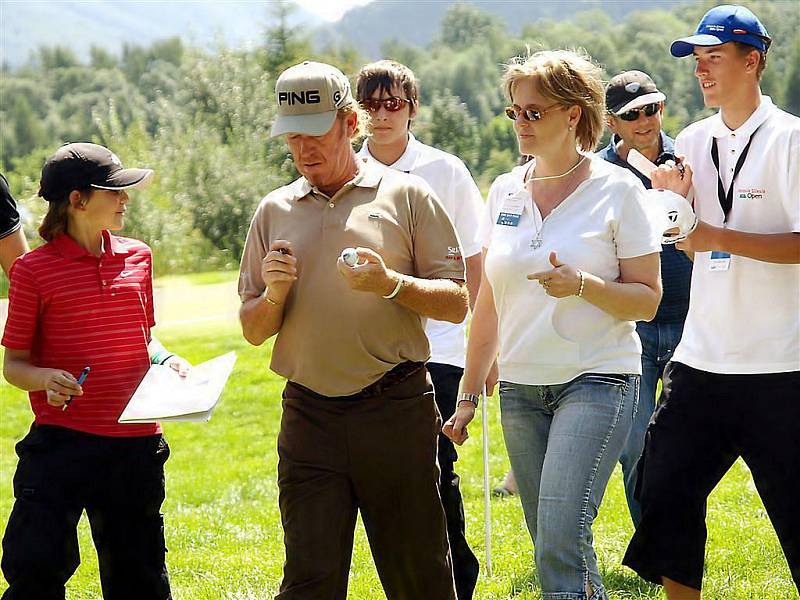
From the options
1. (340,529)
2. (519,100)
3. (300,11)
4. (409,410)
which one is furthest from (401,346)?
(300,11)

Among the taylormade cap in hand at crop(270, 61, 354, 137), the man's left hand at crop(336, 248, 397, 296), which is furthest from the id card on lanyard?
the taylormade cap in hand at crop(270, 61, 354, 137)

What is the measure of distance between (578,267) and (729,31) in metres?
1.04

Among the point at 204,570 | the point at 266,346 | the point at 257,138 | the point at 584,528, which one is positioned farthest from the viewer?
the point at 257,138

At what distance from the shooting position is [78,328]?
4.15 meters

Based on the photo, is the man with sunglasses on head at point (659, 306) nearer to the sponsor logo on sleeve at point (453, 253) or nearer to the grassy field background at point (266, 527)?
the grassy field background at point (266, 527)

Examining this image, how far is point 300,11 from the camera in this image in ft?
173

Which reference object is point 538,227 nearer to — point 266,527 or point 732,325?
point 732,325

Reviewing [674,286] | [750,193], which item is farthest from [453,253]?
[674,286]

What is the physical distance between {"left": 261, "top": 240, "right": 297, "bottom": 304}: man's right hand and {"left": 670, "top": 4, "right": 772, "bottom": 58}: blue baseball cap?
1.65 metres

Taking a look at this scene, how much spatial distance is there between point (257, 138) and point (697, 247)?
34.4 meters

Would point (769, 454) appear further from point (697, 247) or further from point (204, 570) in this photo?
point (204, 570)

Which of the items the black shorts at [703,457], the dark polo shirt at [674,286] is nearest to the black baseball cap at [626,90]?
the dark polo shirt at [674,286]

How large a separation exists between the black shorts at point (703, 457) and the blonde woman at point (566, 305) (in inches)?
11.9

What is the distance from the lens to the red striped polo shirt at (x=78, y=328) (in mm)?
4113
